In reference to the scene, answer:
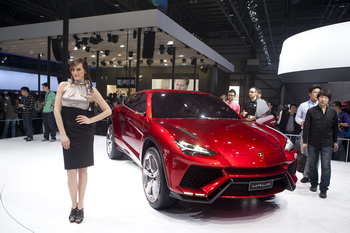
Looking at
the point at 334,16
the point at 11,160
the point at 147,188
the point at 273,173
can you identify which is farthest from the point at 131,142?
the point at 334,16

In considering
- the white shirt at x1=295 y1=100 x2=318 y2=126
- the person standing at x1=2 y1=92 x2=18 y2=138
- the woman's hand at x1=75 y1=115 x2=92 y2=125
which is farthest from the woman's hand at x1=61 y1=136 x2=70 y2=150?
the person standing at x1=2 y1=92 x2=18 y2=138

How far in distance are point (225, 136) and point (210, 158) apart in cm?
42

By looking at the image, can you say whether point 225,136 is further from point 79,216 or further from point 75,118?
point 79,216

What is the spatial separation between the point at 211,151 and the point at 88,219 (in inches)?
54.8

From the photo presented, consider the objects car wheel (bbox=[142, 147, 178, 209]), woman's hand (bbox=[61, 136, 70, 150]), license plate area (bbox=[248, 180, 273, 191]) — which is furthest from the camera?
car wheel (bbox=[142, 147, 178, 209])

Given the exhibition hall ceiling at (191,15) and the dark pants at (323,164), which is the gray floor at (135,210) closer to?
the dark pants at (323,164)

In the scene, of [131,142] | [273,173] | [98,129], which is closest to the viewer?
[273,173]

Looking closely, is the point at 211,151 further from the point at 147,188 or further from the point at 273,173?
the point at 147,188

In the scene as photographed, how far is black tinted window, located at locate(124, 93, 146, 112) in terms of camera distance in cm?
374

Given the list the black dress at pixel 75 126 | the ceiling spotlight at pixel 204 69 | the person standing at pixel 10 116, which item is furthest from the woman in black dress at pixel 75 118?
the ceiling spotlight at pixel 204 69

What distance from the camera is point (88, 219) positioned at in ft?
8.52

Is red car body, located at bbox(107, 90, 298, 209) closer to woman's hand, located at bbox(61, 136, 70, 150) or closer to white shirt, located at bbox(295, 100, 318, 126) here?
woman's hand, located at bbox(61, 136, 70, 150)

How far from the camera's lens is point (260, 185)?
2.49 metres

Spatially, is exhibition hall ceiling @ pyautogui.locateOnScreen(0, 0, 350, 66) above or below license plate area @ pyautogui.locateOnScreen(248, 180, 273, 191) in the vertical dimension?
above
